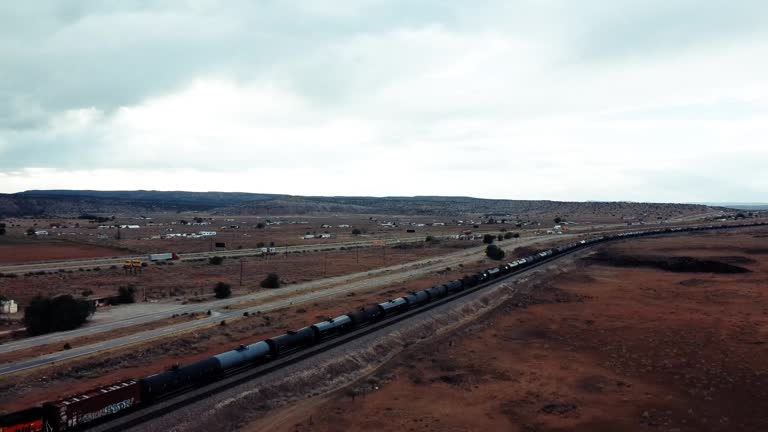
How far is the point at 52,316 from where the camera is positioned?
4819 centimetres

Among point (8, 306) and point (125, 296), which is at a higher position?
point (125, 296)

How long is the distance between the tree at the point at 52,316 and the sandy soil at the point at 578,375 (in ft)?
98.7

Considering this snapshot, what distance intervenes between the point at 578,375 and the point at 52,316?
158 feet

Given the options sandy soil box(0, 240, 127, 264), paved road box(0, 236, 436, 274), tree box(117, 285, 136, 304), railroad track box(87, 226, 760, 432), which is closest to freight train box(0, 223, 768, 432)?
railroad track box(87, 226, 760, 432)

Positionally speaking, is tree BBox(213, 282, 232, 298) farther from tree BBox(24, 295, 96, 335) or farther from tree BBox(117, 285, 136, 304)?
tree BBox(24, 295, 96, 335)

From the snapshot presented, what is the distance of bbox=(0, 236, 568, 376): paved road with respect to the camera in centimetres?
3972

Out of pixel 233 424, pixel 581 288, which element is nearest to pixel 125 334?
pixel 233 424

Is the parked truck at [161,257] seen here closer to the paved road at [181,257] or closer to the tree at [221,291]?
the paved road at [181,257]

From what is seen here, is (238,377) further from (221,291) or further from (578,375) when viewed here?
(221,291)

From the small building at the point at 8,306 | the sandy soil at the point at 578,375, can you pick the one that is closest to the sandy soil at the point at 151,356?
the sandy soil at the point at 578,375

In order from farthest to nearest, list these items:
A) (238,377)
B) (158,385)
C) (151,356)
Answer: (151,356) → (238,377) → (158,385)

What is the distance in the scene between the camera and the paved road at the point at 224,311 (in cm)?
3972

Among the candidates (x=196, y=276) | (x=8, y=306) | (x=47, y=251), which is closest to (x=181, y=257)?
(x=196, y=276)

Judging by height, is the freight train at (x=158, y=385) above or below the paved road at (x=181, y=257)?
above
